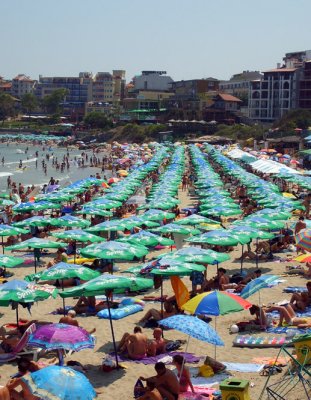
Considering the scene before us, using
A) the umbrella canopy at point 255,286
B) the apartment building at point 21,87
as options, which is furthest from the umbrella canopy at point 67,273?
the apartment building at point 21,87

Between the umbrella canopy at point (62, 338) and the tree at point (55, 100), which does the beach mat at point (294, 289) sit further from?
the tree at point (55, 100)

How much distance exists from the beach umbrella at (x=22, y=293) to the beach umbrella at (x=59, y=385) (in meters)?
3.45

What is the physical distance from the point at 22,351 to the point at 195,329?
9.63 feet

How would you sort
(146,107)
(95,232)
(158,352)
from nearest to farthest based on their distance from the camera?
1. (158,352)
2. (95,232)
3. (146,107)

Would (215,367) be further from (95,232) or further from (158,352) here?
(95,232)

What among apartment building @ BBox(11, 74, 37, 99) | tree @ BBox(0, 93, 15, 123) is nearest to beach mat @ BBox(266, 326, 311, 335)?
tree @ BBox(0, 93, 15, 123)

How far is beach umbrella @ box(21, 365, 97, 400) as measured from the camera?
6.70 m

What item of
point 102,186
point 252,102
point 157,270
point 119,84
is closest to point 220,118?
point 252,102

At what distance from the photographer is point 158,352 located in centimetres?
1010

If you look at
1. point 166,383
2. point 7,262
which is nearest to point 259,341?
point 166,383

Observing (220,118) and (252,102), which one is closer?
(252,102)

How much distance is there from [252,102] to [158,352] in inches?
3424

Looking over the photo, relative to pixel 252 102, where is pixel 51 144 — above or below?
below

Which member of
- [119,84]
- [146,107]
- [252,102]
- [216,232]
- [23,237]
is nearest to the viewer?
[216,232]
